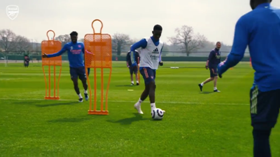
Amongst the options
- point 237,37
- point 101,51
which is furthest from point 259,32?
point 101,51

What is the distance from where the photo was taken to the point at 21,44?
290 ft

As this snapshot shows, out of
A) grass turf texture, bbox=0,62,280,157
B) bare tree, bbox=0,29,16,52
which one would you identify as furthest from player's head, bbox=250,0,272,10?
bare tree, bbox=0,29,16,52

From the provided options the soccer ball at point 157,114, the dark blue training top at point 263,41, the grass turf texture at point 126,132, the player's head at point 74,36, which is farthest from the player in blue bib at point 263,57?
the player's head at point 74,36

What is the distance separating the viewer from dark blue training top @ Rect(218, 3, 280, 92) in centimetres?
351

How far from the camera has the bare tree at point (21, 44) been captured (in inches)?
3403

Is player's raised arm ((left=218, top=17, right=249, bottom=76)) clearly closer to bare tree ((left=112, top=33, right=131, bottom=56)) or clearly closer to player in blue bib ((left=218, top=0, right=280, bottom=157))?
player in blue bib ((left=218, top=0, right=280, bottom=157))

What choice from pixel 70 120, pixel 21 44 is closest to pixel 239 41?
pixel 70 120

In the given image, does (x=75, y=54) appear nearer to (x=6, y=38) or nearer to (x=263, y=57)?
(x=263, y=57)

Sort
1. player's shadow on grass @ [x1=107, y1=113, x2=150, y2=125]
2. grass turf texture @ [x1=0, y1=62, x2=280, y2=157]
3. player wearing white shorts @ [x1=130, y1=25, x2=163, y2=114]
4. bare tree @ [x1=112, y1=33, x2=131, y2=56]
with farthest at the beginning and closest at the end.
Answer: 1. bare tree @ [x1=112, y1=33, x2=131, y2=56]
2. player wearing white shorts @ [x1=130, y1=25, x2=163, y2=114]
3. player's shadow on grass @ [x1=107, y1=113, x2=150, y2=125]
4. grass turf texture @ [x1=0, y1=62, x2=280, y2=157]

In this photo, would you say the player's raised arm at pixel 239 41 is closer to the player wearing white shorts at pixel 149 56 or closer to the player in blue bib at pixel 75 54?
the player wearing white shorts at pixel 149 56

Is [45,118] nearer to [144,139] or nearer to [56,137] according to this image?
[56,137]

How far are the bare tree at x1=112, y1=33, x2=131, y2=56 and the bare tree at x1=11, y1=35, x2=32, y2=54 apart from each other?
23.1 m

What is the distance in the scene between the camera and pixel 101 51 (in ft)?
27.7

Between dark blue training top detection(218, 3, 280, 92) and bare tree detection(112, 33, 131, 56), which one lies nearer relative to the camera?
dark blue training top detection(218, 3, 280, 92)
